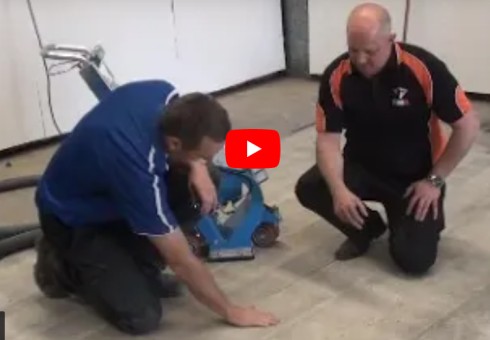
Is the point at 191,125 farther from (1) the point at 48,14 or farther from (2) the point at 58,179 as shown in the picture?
(1) the point at 48,14

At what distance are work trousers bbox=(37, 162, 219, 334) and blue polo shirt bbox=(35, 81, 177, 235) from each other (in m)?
0.09

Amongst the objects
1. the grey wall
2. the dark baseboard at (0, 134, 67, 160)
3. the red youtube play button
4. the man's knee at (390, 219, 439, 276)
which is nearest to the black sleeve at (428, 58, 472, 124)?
the man's knee at (390, 219, 439, 276)

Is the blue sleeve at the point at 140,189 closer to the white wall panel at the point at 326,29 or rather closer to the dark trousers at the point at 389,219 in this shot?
the dark trousers at the point at 389,219

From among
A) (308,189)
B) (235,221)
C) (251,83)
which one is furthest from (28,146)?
(308,189)

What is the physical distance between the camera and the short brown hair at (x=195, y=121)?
187 cm

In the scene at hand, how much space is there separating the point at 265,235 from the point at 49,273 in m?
0.71

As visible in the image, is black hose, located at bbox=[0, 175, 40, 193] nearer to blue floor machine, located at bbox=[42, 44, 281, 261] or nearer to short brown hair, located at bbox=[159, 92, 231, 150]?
blue floor machine, located at bbox=[42, 44, 281, 261]

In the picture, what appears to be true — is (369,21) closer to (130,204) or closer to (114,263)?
(130,204)

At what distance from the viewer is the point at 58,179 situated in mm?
2217

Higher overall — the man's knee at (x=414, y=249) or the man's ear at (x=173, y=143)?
the man's ear at (x=173, y=143)

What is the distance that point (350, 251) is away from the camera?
2629 millimetres

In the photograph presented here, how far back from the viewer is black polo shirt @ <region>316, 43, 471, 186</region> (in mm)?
2357

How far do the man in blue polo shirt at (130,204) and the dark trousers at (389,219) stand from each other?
416mm

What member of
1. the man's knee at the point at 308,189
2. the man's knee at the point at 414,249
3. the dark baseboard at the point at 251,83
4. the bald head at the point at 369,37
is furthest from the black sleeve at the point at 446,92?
the dark baseboard at the point at 251,83
